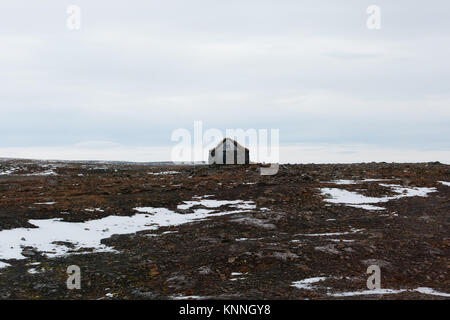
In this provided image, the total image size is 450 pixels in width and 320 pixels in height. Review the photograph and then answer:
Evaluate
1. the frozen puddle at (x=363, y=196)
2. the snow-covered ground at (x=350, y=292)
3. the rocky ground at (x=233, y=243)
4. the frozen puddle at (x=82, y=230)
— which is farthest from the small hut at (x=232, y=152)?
the snow-covered ground at (x=350, y=292)

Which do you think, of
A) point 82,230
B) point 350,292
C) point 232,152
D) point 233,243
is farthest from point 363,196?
point 232,152

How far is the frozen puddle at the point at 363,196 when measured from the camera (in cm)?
2105

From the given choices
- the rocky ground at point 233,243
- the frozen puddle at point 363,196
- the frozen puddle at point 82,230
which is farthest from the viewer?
the frozen puddle at point 363,196

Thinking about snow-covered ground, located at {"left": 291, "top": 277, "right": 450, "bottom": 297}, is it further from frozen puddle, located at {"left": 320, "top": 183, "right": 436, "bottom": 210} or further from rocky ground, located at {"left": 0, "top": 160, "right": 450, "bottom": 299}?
frozen puddle, located at {"left": 320, "top": 183, "right": 436, "bottom": 210}

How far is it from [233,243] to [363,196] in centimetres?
1206

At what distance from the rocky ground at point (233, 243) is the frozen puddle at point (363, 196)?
2.8 inches

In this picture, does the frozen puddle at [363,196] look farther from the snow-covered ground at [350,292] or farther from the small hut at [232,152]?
the small hut at [232,152]

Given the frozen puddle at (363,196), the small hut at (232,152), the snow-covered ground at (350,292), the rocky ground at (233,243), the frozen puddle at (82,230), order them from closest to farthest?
1. the snow-covered ground at (350,292)
2. the rocky ground at (233,243)
3. the frozen puddle at (82,230)
4. the frozen puddle at (363,196)
5. the small hut at (232,152)

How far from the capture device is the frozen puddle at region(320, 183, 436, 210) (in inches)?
829

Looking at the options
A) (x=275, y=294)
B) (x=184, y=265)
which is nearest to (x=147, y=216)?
(x=184, y=265)

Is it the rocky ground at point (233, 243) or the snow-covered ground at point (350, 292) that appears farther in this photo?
the rocky ground at point (233, 243)

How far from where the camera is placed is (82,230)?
16.4 m

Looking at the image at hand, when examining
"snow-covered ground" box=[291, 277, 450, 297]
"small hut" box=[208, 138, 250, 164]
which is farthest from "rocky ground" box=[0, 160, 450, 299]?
"small hut" box=[208, 138, 250, 164]

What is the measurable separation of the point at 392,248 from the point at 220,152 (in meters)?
31.4
